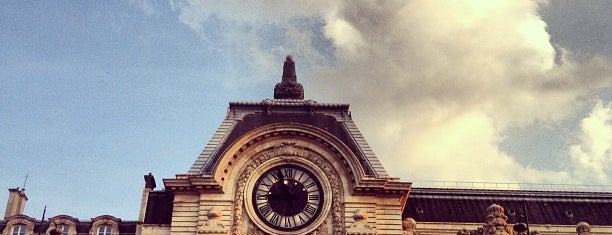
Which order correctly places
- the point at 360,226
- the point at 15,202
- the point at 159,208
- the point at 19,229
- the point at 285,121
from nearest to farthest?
the point at 360,226, the point at 159,208, the point at 19,229, the point at 285,121, the point at 15,202

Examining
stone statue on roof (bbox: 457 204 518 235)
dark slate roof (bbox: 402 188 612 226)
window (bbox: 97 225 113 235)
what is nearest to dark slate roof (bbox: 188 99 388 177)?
window (bbox: 97 225 113 235)

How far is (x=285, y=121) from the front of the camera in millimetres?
40812

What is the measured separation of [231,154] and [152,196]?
19.6ft

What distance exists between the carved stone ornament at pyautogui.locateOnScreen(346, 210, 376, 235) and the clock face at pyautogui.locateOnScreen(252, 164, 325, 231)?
2.11 meters

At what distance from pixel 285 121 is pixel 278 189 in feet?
14.7

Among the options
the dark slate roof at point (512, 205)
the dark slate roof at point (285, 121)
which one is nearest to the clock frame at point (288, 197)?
the dark slate roof at point (285, 121)

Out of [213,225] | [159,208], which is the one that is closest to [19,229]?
[159,208]

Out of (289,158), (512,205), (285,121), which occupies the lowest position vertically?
(289,158)

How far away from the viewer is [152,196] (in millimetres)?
40562

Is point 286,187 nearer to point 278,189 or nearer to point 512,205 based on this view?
point 278,189

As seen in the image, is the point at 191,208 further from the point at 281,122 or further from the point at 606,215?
the point at 606,215

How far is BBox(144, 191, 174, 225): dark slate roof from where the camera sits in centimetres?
3938

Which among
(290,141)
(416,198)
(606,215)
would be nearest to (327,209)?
(290,141)

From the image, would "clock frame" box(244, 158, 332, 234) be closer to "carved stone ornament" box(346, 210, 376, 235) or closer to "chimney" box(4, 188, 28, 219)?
"carved stone ornament" box(346, 210, 376, 235)
